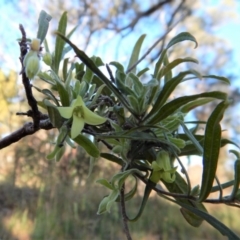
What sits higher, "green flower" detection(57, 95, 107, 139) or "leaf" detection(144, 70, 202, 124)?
"leaf" detection(144, 70, 202, 124)

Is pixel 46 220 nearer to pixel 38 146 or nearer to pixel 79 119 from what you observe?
pixel 38 146

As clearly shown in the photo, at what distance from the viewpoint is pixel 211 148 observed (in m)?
0.25

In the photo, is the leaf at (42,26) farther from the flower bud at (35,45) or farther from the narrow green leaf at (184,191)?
the narrow green leaf at (184,191)

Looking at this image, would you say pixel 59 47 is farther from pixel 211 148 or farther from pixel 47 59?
pixel 211 148

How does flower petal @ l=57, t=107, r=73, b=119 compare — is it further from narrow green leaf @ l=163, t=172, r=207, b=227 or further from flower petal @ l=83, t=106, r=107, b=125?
narrow green leaf @ l=163, t=172, r=207, b=227

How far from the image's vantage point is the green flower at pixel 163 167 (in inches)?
10.2

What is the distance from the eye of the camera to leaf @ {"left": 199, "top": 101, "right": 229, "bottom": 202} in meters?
0.23

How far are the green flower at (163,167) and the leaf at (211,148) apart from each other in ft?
0.07

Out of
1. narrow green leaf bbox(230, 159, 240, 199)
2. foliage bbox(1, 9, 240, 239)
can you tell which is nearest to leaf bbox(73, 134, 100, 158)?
foliage bbox(1, 9, 240, 239)

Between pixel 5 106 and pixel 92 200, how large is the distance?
1.39 m

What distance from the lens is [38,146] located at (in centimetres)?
172

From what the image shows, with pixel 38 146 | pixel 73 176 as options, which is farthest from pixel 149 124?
pixel 73 176

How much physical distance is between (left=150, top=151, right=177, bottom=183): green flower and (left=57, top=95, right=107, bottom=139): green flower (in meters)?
0.06

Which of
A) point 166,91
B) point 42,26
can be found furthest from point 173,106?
point 42,26
